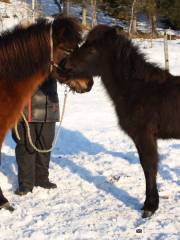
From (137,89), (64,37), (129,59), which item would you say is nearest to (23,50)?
(64,37)

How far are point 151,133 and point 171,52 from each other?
15.9 meters

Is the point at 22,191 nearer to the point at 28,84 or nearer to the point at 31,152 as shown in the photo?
the point at 31,152

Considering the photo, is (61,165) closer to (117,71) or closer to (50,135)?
(50,135)

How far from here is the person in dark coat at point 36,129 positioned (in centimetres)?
504

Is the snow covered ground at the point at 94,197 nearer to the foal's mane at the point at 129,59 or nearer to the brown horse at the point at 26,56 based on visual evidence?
the foal's mane at the point at 129,59

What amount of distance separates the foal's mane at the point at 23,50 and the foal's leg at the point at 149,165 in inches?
54.1

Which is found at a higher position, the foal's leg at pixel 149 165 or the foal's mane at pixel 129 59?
the foal's mane at pixel 129 59

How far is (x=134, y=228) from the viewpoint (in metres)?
4.07

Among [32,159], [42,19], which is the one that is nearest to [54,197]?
[32,159]

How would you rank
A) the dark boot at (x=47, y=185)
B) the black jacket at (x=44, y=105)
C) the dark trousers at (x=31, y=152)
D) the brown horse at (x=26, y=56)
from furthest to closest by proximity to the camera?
the dark boot at (x=47, y=185), the dark trousers at (x=31, y=152), the black jacket at (x=44, y=105), the brown horse at (x=26, y=56)

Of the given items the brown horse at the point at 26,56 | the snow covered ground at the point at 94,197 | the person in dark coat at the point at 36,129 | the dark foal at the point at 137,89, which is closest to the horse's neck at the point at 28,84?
the brown horse at the point at 26,56

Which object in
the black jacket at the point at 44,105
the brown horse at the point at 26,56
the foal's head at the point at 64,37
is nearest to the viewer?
the brown horse at the point at 26,56

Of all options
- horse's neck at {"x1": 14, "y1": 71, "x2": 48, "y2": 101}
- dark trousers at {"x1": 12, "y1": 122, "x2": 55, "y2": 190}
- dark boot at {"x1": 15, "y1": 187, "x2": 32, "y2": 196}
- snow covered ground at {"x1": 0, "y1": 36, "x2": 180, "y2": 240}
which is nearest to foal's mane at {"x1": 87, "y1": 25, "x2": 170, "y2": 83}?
snow covered ground at {"x1": 0, "y1": 36, "x2": 180, "y2": 240}

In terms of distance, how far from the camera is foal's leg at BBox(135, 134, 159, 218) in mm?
4363
